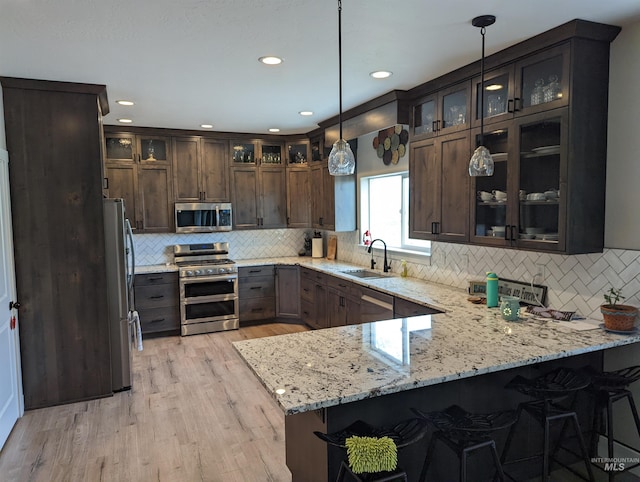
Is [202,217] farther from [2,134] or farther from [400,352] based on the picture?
[400,352]

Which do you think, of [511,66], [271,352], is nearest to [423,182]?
[511,66]

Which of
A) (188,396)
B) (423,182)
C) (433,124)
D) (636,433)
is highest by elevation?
(433,124)

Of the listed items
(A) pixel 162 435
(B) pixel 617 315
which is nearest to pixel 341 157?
(B) pixel 617 315

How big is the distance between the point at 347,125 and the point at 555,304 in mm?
2774

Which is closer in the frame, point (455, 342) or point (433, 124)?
point (455, 342)

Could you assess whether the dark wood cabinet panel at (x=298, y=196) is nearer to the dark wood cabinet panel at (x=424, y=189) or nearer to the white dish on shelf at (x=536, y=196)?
the dark wood cabinet panel at (x=424, y=189)

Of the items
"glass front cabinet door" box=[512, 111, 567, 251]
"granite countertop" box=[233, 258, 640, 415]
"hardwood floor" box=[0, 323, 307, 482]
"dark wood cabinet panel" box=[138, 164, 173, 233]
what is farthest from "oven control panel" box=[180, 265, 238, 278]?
"glass front cabinet door" box=[512, 111, 567, 251]

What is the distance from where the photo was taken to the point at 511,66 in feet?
9.58

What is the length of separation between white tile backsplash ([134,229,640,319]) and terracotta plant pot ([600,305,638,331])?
0.14 meters

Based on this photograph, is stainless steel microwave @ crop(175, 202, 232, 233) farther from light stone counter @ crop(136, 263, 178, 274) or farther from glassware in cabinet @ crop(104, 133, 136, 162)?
glassware in cabinet @ crop(104, 133, 136, 162)

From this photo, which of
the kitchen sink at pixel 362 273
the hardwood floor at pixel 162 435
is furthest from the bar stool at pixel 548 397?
the kitchen sink at pixel 362 273

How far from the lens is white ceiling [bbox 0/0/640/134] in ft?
7.48

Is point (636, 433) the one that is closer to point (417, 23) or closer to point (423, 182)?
point (423, 182)

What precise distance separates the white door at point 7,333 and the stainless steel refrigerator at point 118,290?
2.20 ft
